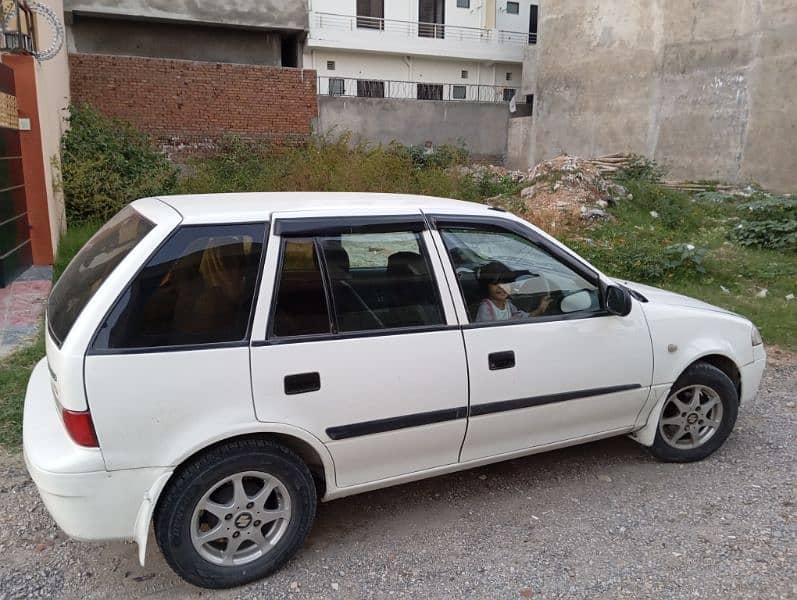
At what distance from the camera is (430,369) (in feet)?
10.3

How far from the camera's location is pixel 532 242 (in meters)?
3.60

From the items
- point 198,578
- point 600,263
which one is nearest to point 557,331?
point 198,578

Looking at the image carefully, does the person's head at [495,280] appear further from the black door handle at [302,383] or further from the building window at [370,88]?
the building window at [370,88]

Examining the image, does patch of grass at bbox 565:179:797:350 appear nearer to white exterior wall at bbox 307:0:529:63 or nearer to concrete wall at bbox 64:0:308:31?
concrete wall at bbox 64:0:308:31

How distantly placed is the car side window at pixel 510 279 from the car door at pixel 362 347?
0.63 ft

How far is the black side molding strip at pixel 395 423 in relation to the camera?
9.78ft

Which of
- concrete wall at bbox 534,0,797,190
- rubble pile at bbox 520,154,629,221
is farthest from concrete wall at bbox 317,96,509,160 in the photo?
rubble pile at bbox 520,154,629,221

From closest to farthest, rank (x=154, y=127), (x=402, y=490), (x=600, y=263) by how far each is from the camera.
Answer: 1. (x=402, y=490)
2. (x=600, y=263)
3. (x=154, y=127)

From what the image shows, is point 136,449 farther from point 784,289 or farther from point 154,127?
point 154,127

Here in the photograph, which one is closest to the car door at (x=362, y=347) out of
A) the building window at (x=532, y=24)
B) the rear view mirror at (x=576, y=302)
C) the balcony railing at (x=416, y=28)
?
the rear view mirror at (x=576, y=302)

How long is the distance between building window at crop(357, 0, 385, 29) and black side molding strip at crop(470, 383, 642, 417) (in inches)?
1018

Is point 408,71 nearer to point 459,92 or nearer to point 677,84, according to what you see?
point 459,92

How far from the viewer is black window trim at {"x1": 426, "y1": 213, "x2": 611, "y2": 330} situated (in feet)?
11.0

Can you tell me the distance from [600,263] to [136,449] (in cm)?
789
